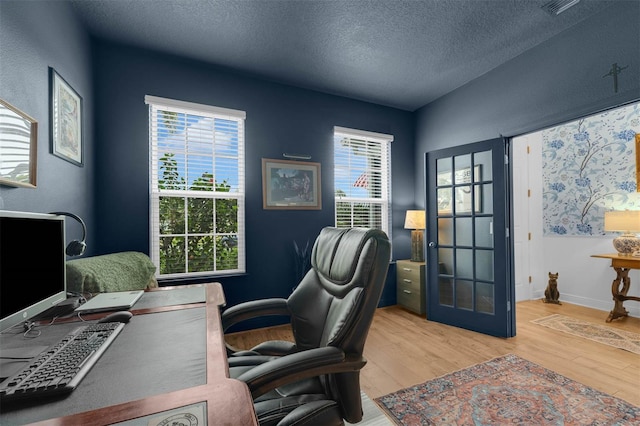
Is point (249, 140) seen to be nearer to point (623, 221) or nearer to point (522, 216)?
point (522, 216)

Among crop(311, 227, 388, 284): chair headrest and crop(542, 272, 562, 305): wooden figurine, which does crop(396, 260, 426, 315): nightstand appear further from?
crop(311, 227, 388, 284): chair headrest

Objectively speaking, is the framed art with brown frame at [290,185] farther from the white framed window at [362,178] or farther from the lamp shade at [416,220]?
the lamp shade at [416,220]

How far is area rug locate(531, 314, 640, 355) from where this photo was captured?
8.65 ft

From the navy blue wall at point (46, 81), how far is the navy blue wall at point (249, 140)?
16cm

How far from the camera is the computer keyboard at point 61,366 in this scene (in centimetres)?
63

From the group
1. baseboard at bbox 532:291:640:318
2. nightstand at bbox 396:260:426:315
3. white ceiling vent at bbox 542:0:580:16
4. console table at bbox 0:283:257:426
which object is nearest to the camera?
console table at bbox 0:283:257:426

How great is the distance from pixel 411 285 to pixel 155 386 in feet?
11.3

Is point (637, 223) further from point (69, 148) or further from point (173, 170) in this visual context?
point (69, 148)

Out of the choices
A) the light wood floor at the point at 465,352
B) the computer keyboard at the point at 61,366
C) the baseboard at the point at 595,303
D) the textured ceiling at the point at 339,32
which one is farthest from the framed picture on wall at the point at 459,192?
the computer keyboard at the point at 61,366

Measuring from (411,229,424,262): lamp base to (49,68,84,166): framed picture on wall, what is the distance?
373 centimetres

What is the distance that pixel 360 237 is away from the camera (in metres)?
1.21

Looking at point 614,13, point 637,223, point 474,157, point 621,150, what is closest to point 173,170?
point 474,157

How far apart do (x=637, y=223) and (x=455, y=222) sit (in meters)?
1.95

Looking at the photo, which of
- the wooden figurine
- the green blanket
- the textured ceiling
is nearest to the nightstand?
the wooden figurine
